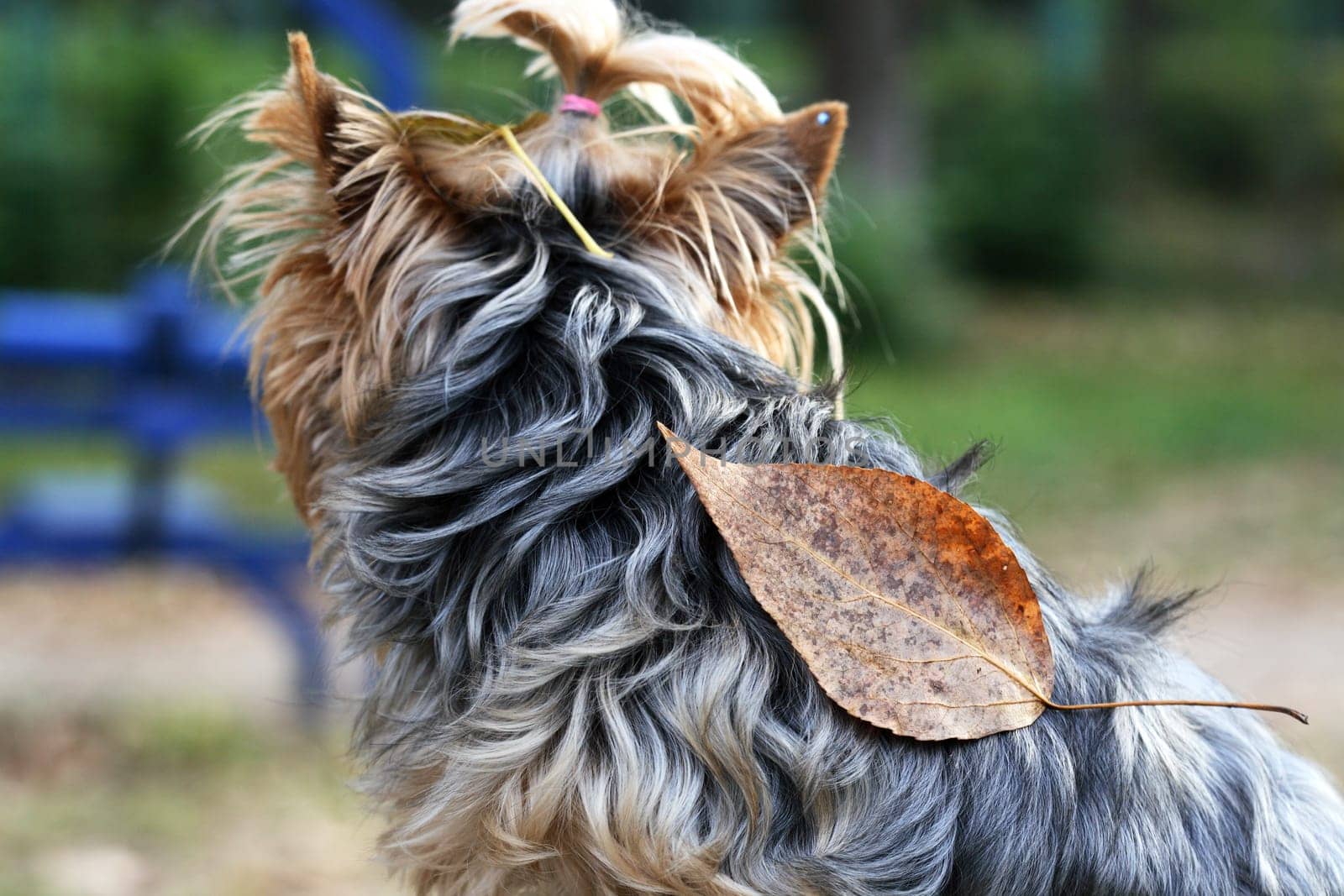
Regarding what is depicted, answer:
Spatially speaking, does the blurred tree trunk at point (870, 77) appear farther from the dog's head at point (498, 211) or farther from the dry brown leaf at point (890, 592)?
the dry brown leaf at point (890, 592)

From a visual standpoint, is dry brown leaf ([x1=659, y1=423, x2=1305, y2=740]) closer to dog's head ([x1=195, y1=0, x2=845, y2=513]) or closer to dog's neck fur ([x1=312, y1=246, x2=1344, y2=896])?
dog's neck fur ([x1=312, y1=246, x2=1344, y2=896])

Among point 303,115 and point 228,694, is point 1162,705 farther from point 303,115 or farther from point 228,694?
point 228,694

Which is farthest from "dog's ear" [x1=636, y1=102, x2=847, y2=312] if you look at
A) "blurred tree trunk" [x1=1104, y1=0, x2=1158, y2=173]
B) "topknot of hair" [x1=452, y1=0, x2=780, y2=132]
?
"blurred tree trunk" [x1=1104, y1=0, x2=1158, y2=173]

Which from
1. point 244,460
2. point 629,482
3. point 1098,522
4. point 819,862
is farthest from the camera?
point 244,460

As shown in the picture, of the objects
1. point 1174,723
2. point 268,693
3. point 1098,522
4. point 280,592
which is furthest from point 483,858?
point 1098,522

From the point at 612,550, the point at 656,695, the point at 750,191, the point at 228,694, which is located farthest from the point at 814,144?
the point at 228,694

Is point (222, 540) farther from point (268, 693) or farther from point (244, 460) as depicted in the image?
point (244, 460)

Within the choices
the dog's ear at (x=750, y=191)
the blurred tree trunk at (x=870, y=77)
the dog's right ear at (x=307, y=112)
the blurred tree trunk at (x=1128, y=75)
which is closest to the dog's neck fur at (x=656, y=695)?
the dog's ear at (x=750, y=191)
